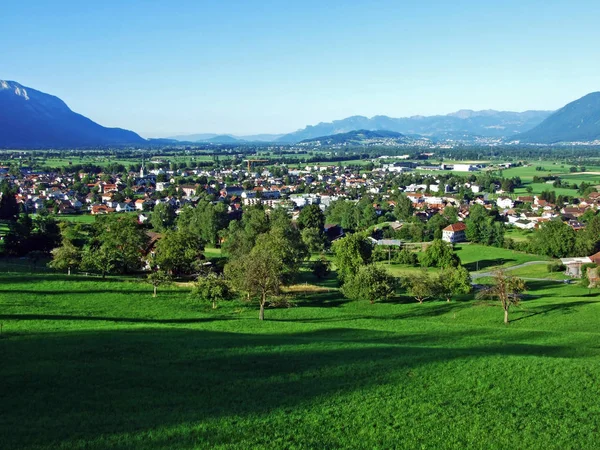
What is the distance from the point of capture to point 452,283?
107 feet

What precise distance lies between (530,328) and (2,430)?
22169mm

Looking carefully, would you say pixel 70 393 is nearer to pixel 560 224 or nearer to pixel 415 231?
pixel 560 224

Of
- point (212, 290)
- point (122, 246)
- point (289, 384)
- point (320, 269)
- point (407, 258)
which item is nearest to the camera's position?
point (289, 384)

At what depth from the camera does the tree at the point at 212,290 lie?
28.6 metres

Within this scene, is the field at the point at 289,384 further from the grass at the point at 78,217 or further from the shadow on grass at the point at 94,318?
the grass at the point at 78,217

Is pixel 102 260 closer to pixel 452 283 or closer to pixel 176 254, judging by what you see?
pixel 176 254

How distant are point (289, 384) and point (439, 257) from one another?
3532cm

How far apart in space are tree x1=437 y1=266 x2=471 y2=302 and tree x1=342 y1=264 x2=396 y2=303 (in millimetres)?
3330

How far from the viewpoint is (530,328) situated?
25.0 meters

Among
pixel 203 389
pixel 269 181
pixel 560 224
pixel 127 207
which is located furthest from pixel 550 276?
pixel 269 181

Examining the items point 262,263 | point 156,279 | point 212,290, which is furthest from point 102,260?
point 262,263

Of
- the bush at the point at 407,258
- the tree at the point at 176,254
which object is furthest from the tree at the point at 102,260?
the bush at the point at 407,258

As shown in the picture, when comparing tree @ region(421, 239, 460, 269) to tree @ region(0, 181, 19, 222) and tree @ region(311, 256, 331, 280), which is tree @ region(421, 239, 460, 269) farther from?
tree @ region(0, 181, 19, 222)

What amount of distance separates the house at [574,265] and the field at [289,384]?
2372 cm
